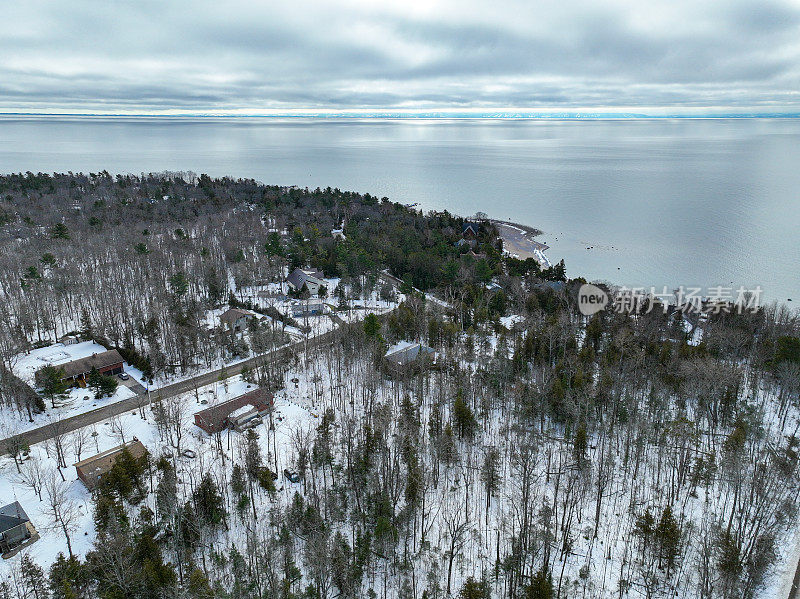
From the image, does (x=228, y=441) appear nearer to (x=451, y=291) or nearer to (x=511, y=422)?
(x=511, y=422)

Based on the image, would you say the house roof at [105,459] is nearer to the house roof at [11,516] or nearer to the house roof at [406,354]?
the house roof at [11,516]

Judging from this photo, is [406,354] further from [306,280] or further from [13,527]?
[13,527]

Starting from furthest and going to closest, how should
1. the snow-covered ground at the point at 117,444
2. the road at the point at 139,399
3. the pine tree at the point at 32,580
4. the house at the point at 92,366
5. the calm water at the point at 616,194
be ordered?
the calm water at the point at 616,194, the house at the point at 92,366, the road at the point at 139,399, the snow-covered ground at the point at 117,444, the pine tree at the point at 32,580

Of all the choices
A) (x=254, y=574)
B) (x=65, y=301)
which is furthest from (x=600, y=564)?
(x=65, y=301)

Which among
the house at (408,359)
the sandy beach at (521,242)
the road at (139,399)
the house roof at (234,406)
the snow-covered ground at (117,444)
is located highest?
the sandy beach at (521,242)

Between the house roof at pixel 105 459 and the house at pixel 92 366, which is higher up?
the house at pixel 92 366

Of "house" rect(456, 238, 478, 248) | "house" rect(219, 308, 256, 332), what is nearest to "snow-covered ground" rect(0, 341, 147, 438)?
"house" rect(219, 308, 256, 332)

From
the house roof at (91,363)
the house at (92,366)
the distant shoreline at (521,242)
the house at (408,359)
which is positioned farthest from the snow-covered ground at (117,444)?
the distant shoreline at (521,242)
